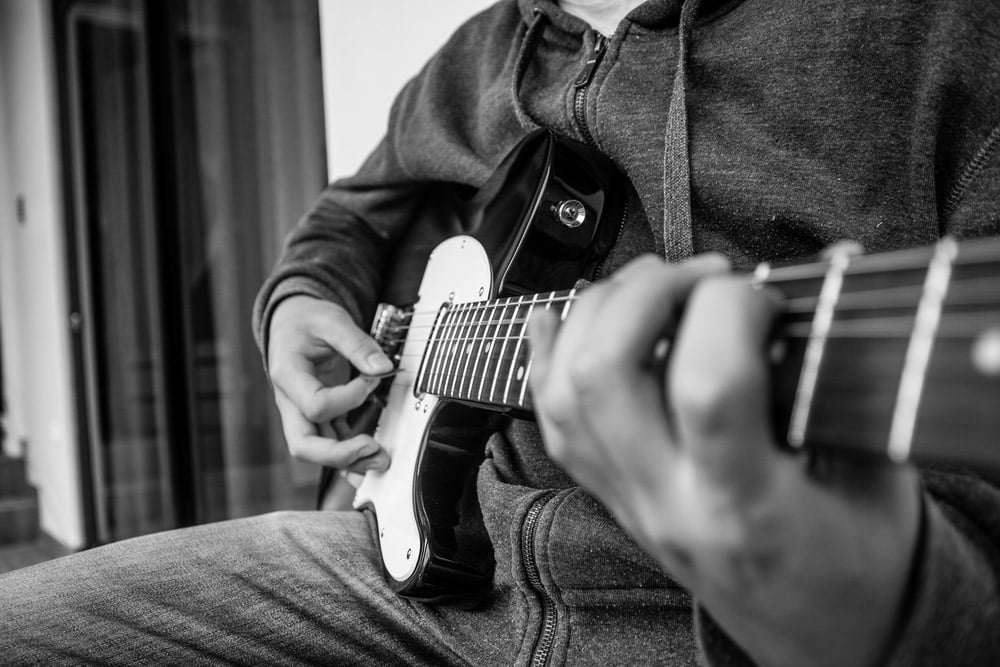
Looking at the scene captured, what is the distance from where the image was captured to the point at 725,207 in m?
0.63

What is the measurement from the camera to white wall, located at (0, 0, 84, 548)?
3072 mm

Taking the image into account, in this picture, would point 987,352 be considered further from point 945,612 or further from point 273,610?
point 273,610

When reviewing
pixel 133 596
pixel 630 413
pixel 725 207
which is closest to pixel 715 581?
pixel 630 413

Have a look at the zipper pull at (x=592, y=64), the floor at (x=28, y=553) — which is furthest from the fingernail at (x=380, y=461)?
the floor at (x=28, y=553)

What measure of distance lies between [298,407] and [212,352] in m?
1.67

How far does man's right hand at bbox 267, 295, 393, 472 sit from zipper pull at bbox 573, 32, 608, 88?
14.7 inches

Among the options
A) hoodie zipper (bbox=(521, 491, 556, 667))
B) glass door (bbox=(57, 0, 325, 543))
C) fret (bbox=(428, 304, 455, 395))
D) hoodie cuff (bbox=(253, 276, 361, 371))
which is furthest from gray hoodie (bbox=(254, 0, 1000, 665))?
glass door (bbox=(57, 0, 325, 543))

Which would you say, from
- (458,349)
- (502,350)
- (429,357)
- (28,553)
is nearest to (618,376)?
(502,350)

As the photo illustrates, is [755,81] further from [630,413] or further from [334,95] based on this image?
[334,95]

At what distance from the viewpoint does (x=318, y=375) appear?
1.00 m

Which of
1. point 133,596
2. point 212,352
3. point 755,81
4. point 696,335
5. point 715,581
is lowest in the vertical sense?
point 212,352

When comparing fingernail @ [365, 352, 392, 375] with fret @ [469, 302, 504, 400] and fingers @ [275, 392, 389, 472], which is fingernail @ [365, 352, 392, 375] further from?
fret @ [469, 302, 504, 400]

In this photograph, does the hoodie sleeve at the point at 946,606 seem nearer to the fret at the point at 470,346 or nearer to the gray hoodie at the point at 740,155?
the gray hoodie at the point at 740,155

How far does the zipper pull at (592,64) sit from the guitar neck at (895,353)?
1.48ft
